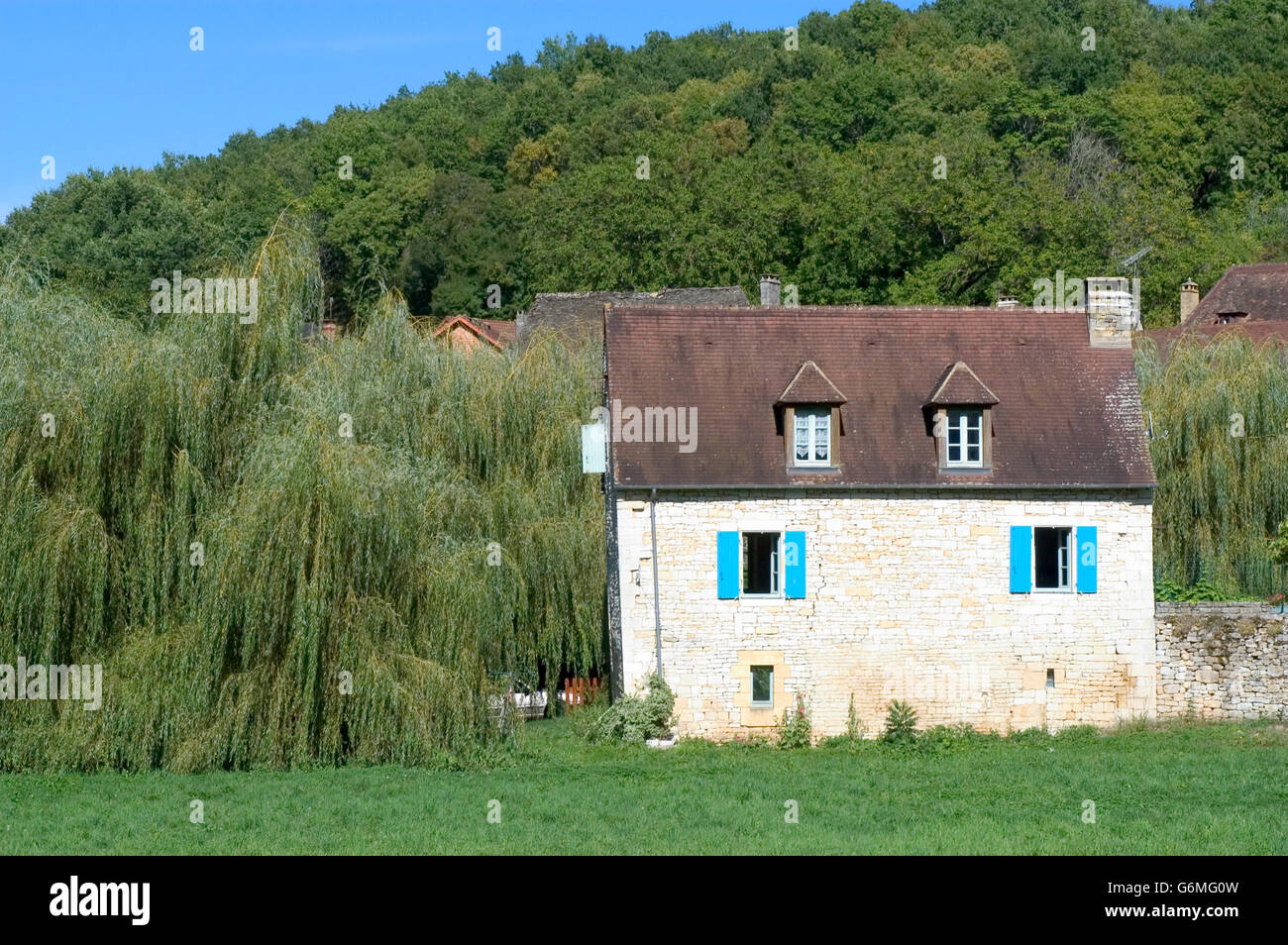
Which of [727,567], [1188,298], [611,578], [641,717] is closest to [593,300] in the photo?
[1188,298]

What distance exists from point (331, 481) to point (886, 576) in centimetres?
881

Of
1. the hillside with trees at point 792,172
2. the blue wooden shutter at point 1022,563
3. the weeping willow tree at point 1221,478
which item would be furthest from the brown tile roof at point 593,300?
the blue wooden shutter at point 1022,563

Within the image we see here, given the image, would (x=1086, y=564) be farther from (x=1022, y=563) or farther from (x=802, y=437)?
(x=802, y=437)

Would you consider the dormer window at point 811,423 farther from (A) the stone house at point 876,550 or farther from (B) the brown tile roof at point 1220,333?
(B) the brown tile roof at point 1220,333

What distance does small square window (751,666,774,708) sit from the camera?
25.0m

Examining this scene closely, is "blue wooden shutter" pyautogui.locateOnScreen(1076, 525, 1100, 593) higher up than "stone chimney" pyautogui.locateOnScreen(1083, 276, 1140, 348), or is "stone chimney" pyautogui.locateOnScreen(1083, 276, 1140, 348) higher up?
"stone chimney" pyautogui.locateOnScreen(1083, 276, 1140, 348)

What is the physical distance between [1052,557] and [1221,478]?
6.33 m

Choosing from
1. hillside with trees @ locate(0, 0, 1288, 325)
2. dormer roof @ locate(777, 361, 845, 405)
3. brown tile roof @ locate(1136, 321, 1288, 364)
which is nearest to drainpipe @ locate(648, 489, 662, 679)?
dormer roof @ locate(777, 361, 845, 405)

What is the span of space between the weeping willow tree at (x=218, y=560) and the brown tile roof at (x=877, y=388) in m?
4.24

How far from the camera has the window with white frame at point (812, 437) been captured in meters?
25.4

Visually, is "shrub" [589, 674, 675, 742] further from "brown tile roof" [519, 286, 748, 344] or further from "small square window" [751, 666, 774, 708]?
"brown tile roof" [519, 286, 748, 344]

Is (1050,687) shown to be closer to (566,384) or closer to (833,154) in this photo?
(566,384)

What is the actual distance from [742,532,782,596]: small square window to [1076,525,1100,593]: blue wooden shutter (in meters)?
4.73

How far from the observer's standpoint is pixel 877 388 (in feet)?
86.3
